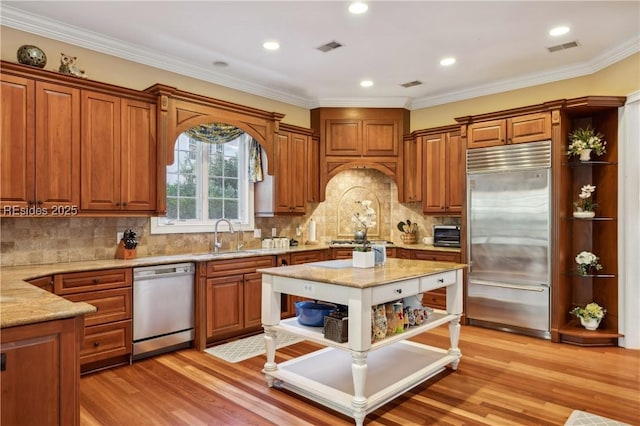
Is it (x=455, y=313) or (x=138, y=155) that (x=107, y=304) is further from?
(x=455, y=313)

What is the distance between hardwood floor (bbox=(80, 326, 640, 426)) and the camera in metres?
2.75

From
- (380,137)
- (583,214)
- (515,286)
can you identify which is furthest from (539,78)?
(515,286)

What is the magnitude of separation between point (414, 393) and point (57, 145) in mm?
3513

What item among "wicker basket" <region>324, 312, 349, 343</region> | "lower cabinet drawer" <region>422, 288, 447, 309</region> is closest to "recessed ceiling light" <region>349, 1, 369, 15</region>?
"wicker basket" <region>324, 312, 349, 343</region>

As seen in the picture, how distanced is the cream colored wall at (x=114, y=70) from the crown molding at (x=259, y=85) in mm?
48

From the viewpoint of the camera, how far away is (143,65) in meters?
4.32

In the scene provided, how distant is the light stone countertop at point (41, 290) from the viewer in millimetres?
1796

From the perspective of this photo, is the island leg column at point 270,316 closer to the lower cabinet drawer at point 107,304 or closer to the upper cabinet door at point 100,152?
the lower cabinet drawer at point 107,304

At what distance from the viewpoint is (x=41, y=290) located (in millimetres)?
2393

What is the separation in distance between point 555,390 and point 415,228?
3.24 metres

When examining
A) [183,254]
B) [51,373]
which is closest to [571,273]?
[183,254]

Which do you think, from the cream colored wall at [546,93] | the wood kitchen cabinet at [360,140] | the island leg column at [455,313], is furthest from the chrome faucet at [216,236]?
the cream colored wall at [546,93]

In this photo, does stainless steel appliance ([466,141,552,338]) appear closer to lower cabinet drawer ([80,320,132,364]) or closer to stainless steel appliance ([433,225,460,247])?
stainless steel appliance ([433,225,460,247])

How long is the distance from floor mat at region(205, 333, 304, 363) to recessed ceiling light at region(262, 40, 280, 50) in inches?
115
